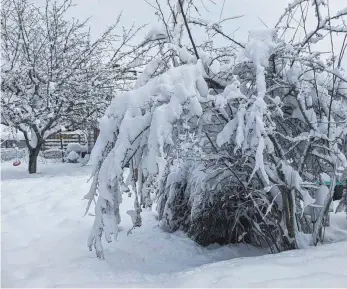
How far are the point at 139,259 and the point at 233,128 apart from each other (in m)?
1.57

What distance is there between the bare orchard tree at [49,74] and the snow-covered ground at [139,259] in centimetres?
677

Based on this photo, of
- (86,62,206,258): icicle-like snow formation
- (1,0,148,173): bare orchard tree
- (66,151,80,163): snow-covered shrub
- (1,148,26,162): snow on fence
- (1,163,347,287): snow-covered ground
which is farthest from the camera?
(1,148,26,162): snow on fence

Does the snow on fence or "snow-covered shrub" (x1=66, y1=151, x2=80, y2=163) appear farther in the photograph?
the snow on fence

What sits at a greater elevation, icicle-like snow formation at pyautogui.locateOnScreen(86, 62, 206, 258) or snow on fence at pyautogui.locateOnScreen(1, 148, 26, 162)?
icicle-like snow formation at pyautogui.locateOnScreen(86, 62, 206, 258)

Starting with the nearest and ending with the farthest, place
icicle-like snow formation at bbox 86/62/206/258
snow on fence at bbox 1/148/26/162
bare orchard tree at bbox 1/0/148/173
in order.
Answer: icicle-like snow formation at bbox 86/62/206/258 < bare orchard tree at bbox 1/0/148/173 < snow on fence at bbox 1/148/26/162

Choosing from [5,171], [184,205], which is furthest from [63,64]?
[184,205]

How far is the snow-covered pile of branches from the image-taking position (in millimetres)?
2514

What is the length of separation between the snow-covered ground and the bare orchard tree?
6773 mm

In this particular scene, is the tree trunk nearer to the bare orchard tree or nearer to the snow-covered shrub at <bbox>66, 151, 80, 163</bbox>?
the bare orchard tree

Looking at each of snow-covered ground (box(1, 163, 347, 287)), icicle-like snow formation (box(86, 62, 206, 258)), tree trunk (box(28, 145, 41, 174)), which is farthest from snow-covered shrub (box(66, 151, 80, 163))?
icicle-like snow formation (box(86, 62, 206, 258))

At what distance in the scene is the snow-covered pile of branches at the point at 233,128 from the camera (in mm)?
2514

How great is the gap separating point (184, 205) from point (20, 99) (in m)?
8.71

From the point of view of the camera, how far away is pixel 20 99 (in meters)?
11.2

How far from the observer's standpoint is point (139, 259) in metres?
3.36
